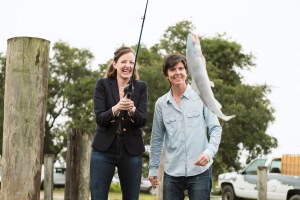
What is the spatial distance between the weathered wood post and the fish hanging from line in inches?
92.6

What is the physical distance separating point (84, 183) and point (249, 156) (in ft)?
80.5

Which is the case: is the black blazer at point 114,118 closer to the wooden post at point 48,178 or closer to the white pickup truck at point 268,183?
the wooden post at point 48,178

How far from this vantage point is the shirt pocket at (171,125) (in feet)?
13.6

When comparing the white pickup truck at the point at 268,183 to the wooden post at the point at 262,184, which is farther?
the white pickup truck at the point at 268,183

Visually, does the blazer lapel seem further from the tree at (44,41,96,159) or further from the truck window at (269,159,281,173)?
the tree at (44,41,96,159)

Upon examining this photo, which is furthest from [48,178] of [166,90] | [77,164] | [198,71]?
[166,90]

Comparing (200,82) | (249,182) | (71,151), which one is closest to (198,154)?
(200,82)

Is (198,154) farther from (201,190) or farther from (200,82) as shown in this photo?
(200,82)

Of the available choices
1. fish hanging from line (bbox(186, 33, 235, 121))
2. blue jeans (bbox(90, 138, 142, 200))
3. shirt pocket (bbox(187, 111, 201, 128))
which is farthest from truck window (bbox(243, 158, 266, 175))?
fish hanging from line (bbox(186, 33, 235, 121))

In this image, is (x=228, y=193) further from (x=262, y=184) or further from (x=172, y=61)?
(x=172, y=61)

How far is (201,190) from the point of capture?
401cm

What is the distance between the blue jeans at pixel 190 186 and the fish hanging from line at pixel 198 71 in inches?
84.3

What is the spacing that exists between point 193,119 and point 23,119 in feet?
4.22

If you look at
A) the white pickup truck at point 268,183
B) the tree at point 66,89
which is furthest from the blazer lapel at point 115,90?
the tree at point 66,89
